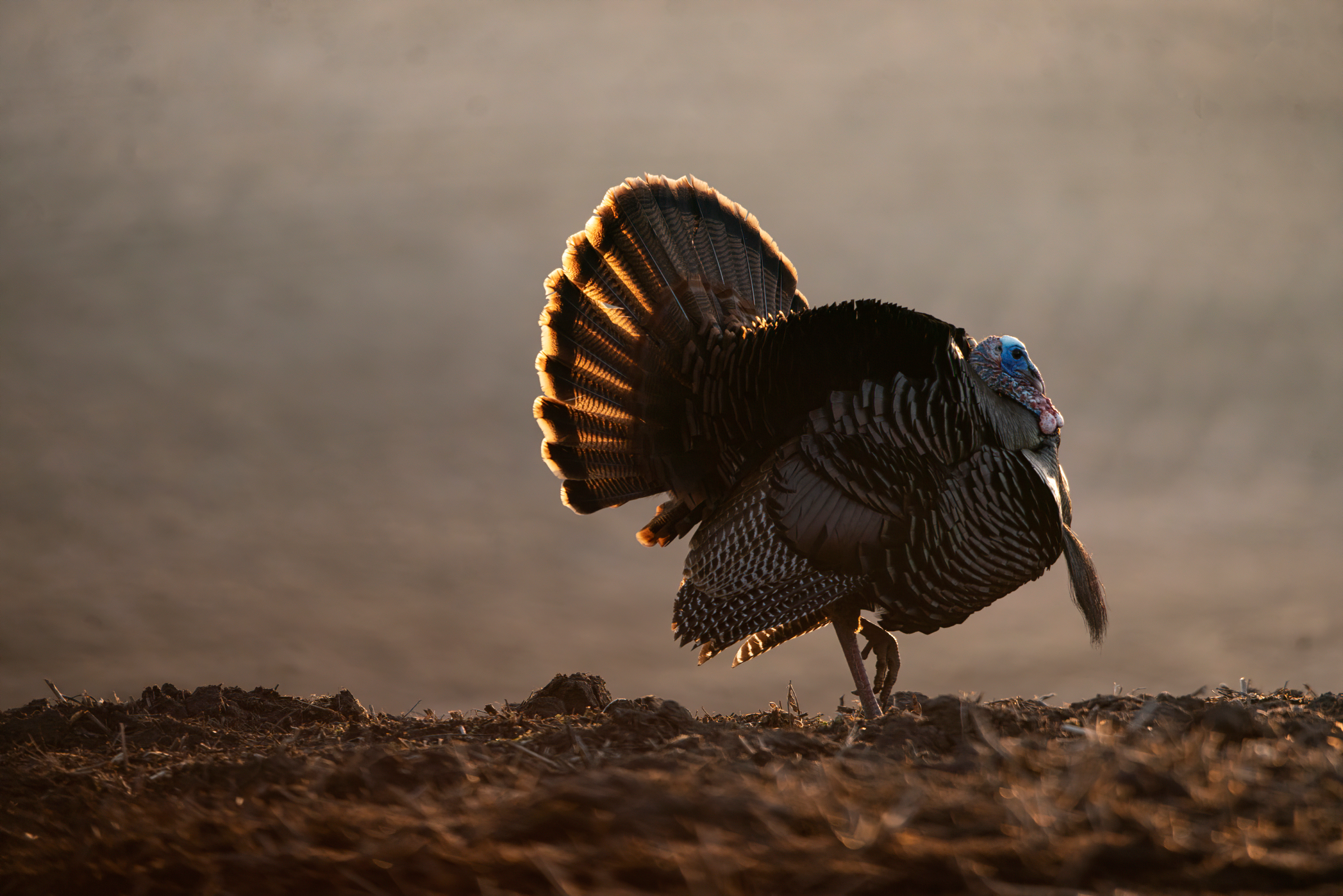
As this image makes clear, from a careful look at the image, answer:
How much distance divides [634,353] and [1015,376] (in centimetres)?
262

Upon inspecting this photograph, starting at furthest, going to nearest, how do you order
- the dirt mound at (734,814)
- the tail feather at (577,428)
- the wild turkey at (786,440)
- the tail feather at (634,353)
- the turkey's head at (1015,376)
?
the tail feather at (577,428), the tail feather at (634,353), the turkey's head at (1015,376), the wild turkey at (786,440), the dirt mound at (734,814)

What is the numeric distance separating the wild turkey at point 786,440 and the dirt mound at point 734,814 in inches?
77.9

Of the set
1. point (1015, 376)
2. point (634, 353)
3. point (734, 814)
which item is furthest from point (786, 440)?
point (734, 814)

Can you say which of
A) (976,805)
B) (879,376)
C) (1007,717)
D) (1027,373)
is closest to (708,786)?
(976,805)

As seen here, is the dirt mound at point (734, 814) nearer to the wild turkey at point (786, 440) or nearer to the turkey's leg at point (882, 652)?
the wild turkey at point (786, 440)

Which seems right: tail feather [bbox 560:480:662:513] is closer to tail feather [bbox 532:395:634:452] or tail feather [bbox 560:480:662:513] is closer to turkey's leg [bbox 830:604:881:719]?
tail feather [bbox 532:395:634:452]

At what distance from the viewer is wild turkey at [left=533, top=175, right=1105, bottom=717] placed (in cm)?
547

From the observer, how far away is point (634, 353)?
6418mm

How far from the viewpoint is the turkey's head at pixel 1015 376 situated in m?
6.12

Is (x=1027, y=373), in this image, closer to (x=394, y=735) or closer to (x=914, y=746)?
(x=914, y=746)

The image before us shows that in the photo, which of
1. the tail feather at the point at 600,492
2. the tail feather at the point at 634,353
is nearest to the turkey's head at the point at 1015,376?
the tail feather at the point at 634,353

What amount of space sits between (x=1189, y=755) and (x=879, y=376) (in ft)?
11.5

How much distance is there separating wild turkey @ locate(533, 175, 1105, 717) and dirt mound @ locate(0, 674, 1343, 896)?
1.98 metres

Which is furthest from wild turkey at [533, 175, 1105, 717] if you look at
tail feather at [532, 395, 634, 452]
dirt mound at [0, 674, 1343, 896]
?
dirt mound at [0, 674, 1343, 896]
